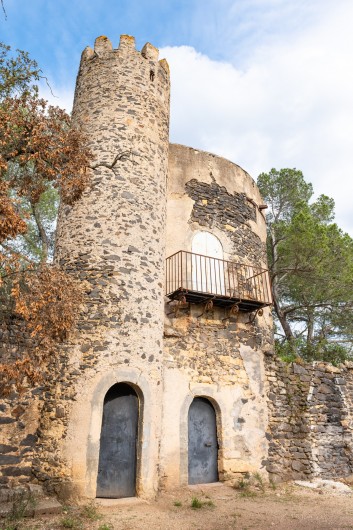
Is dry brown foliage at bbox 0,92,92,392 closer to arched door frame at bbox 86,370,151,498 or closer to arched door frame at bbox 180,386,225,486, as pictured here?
arched door frame at bbox 86,370,151,498

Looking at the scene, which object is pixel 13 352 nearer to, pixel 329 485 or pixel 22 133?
pixel 22 133

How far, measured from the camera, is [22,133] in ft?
22.3

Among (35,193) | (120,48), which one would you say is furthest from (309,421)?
(120,48)

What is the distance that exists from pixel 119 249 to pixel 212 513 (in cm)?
538

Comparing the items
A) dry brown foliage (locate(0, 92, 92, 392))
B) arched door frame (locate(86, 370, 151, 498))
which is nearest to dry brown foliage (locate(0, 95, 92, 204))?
dry brown foliage (locate(0, 92, 92, 392))

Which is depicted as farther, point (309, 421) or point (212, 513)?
point (309, 421)

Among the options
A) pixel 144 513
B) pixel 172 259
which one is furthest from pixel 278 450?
pixel 172 259

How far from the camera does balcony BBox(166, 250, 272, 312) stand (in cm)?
1048

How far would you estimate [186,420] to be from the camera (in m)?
9.48

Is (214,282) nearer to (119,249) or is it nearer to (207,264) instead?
(207,264)

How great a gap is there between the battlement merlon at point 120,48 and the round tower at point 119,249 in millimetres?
28

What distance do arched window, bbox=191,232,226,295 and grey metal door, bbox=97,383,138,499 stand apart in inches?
152

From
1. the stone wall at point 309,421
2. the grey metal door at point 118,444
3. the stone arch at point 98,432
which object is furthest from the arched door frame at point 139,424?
the stone wall at point 309,421

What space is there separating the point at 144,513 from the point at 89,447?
A: 1439 millimetres
